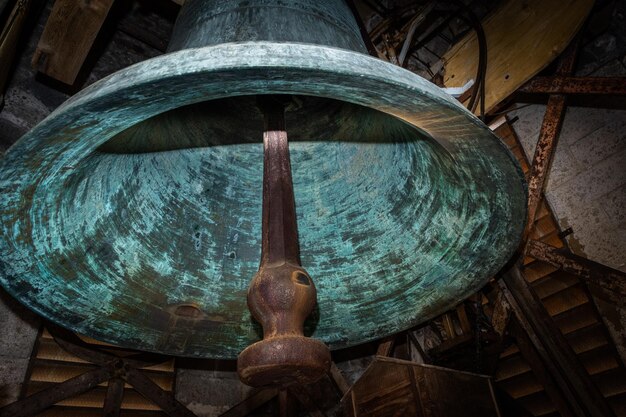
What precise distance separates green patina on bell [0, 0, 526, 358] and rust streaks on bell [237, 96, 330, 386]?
0.40m

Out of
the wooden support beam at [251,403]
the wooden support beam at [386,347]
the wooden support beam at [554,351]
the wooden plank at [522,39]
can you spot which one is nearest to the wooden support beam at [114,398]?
the wooden support beam at [251,403]

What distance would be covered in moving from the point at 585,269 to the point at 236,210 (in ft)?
6.31

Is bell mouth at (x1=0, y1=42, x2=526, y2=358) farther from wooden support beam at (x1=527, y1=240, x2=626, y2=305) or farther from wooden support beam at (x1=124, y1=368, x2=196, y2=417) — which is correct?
wooden support beam at (x1=124, y1=368, x2=196, y2=417)

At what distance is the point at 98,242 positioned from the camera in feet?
5.38

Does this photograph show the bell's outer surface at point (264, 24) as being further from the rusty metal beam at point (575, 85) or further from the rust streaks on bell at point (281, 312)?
the rusty metal beam at point (575, 85)

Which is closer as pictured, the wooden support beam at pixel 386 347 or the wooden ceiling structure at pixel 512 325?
the wooden ceiling structure at pixel 512 325

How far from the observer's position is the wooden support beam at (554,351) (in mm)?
2422

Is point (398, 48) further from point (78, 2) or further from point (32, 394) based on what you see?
point (32, 394)

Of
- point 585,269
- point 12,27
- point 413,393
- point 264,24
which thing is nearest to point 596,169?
point 585,269

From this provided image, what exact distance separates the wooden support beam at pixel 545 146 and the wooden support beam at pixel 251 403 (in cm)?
212

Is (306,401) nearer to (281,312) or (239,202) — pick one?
(239,202)

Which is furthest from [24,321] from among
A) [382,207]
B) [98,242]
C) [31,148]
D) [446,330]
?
[446,330]

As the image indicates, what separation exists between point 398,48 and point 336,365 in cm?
288

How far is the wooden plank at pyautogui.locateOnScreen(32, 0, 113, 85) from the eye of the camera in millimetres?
1962
